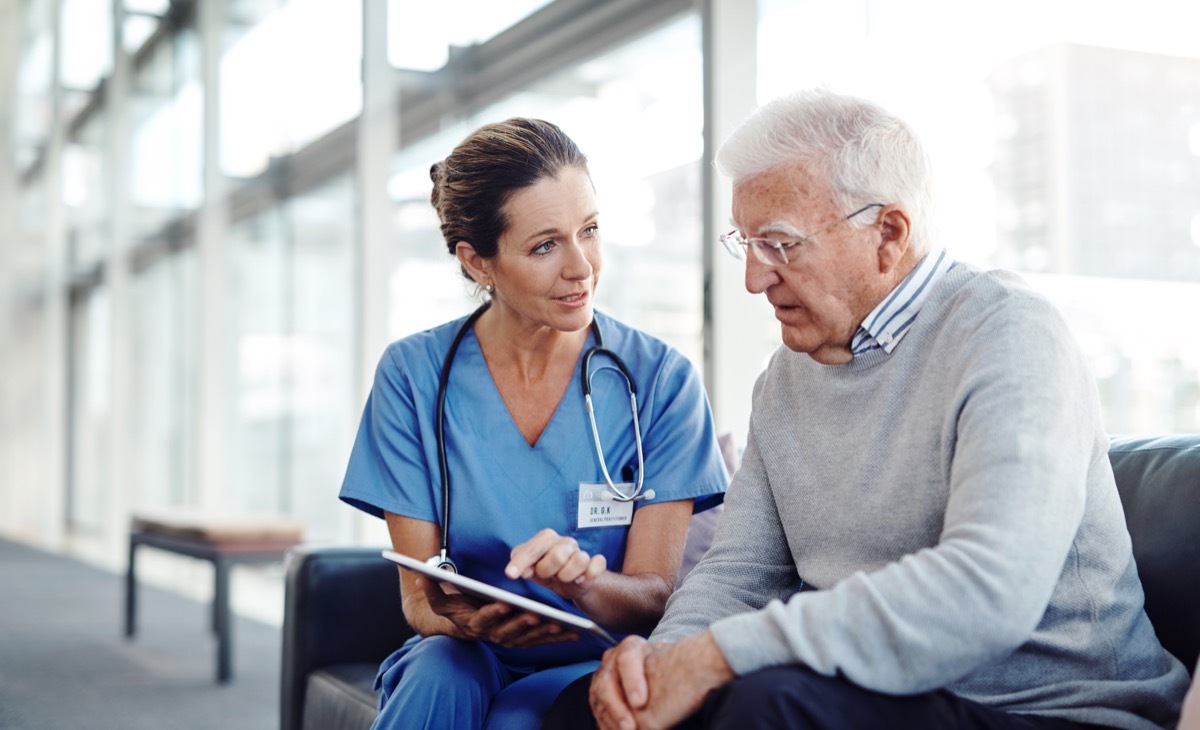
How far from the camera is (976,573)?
1.05m

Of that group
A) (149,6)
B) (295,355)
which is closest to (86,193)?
(149,6)

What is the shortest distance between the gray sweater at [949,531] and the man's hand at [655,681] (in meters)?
0.03

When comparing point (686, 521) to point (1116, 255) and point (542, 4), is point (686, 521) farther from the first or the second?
point (542, 4)

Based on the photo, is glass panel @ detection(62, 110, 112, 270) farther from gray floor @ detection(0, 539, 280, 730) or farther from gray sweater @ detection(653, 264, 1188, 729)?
gray sweater @ detection(653, 264, 1188, 729)

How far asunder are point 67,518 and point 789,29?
907 centimetres

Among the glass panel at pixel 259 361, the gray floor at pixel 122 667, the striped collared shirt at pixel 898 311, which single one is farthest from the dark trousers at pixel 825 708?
the glass panel at pixel 259 361

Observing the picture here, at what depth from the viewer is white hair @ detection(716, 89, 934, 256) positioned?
135cm

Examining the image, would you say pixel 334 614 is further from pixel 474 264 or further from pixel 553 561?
pixel 553 561

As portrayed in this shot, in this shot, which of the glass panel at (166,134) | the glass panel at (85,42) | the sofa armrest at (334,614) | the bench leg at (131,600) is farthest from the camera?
the glass panel at (85,42)

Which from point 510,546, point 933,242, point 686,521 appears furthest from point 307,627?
point 933,242

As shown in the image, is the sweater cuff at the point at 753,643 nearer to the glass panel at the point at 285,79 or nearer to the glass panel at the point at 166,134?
the glass panel at the point at 285,79

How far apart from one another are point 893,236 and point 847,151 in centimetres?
11

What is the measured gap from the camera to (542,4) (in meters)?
3.77

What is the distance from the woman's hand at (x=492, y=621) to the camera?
1.38 meters
